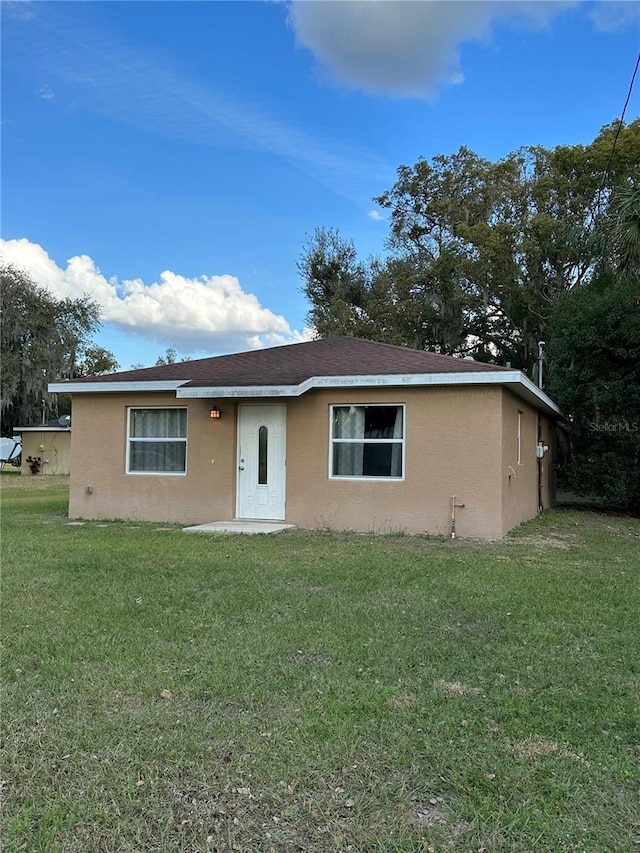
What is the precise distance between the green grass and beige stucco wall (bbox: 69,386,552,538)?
3.02m

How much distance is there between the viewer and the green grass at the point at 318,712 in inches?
90.0

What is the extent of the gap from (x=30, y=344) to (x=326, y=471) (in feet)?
76.6

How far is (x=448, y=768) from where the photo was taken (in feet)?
8.67

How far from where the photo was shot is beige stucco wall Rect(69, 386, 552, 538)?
9125mm

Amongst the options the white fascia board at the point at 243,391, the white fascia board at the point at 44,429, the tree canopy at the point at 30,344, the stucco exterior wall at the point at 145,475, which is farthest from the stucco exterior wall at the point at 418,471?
the tree canopy at the point at 30,344

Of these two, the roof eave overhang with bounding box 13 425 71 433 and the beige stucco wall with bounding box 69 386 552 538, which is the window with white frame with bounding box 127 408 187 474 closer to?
the beige stucco wall with bounding box 69 386 552 538

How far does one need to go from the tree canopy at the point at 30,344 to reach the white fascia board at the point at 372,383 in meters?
21.0

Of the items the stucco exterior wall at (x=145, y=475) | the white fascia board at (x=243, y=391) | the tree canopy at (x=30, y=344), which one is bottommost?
the stucco exterior wall at (x=145, y=475)

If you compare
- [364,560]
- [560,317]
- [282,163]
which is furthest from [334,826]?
[282,163]

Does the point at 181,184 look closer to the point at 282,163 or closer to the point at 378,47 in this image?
the point at 282,163

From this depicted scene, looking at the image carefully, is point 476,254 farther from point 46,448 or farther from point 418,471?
point 46,448

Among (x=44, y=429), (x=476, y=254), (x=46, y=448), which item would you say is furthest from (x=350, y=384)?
(x=46, y=448)

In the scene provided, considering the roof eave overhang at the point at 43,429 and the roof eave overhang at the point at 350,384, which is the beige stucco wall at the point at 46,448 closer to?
the roof eave overhang at the point at 43,429

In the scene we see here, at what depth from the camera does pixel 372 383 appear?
9.45 m
